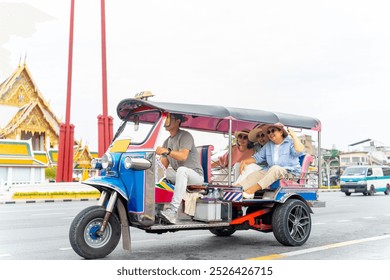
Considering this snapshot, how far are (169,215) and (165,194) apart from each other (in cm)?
29

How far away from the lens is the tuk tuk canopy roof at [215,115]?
257 inches

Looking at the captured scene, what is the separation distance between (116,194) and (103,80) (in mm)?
24984

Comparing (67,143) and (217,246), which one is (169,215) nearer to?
(217,246)

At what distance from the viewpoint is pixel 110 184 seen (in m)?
5.94

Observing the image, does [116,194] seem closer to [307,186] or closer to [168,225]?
[168,225]

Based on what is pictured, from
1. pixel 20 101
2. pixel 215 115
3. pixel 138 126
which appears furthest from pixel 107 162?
pixel 20 101

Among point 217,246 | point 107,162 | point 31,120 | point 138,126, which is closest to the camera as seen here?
point 107,162

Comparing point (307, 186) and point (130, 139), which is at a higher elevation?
point (130, 139)

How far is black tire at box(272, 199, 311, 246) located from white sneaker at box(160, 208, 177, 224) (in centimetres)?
168

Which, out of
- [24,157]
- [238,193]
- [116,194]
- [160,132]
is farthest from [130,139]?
[24,157]

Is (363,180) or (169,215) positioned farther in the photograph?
(363,180)

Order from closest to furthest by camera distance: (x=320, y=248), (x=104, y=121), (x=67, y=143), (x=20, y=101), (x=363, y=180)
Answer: (x=320, y=248)
(x=363, y=180)
(x=104, y=121)
(x=67, y=143)
(x=20, y=101)

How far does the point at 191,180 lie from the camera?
22.0ft

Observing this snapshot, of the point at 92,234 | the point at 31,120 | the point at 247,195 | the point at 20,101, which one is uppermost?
the point at 20,101
